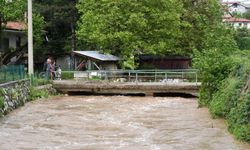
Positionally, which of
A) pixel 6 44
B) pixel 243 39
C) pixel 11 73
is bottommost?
pixel 11 73

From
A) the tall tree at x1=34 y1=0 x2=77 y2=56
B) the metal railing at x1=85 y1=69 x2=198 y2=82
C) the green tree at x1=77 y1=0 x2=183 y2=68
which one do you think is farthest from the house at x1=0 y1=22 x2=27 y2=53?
the metal railing at x1=85 y1=69 x2=198 y2=82

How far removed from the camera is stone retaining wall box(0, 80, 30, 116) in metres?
23.9

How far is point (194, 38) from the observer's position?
43750 millimetres

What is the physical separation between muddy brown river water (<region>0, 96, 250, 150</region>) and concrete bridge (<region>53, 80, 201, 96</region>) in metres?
4.11

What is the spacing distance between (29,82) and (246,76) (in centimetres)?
1651

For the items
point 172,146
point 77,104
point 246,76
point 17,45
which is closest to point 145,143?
point 172,146

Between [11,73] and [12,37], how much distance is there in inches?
919

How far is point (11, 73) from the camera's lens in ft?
94.8

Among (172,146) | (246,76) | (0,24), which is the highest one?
(0,24)

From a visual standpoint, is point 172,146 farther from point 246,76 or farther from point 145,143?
point 246,76

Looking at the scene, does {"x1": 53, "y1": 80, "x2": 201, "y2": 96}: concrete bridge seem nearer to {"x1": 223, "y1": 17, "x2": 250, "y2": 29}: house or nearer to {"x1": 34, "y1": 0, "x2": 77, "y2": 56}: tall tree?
{"x1": 223, "y1": 17, "x2": 250, "y2": 29}: house

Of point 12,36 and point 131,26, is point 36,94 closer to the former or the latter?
point 131,26

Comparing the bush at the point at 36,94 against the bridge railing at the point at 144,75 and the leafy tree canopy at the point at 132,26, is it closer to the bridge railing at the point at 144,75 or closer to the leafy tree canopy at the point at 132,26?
the bridge railing at the point at 144,75

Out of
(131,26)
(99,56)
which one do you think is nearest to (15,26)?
(99,56)
